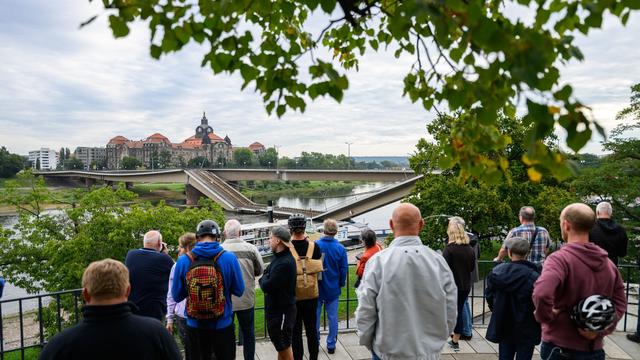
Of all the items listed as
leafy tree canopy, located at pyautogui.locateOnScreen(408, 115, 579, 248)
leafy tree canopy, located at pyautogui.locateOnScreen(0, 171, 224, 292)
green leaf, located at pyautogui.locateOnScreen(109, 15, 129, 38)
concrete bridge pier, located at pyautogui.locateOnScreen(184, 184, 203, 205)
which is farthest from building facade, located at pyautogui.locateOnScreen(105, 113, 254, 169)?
green leaf, located at pyautogui.locateOnScreen(109, 15, 129, 38)

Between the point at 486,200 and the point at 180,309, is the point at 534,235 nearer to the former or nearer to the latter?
the point at 180,309

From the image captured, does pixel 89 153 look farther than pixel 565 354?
Yes

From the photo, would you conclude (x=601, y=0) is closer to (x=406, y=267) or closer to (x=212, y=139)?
(x=406, y=267)

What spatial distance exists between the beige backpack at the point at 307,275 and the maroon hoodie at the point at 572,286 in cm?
238

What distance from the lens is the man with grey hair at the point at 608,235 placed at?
5.47 meters

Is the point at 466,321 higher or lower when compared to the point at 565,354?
lower

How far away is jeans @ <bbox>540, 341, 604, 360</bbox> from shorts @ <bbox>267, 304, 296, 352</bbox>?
2389mm

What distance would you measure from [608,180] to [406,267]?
11.2 m

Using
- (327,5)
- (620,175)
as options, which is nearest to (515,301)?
(327,5)

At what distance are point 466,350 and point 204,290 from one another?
3.39 meters

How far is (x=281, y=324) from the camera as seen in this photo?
4770mm

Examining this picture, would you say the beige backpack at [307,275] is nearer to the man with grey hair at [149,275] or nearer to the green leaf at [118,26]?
the man with grey hair at [149,275]

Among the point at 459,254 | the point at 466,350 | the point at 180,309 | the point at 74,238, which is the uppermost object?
the point at 459,254

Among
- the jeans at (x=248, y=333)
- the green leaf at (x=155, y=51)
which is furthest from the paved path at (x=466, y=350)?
the green leaf at (x=155, y=51)
